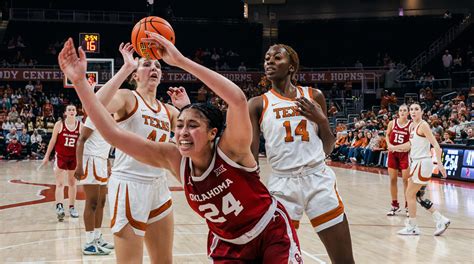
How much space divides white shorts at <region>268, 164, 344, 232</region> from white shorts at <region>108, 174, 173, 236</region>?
83 centimetres

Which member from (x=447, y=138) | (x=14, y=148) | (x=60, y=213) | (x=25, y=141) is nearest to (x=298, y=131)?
(x=60, y=213)

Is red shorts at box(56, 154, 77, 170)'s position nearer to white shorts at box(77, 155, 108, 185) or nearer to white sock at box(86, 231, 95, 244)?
white shorts at box(77, 155, 108, 185)

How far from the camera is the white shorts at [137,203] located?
4336mm

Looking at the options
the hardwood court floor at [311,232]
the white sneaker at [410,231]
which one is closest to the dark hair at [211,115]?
the hardwood court floor at [311,232]

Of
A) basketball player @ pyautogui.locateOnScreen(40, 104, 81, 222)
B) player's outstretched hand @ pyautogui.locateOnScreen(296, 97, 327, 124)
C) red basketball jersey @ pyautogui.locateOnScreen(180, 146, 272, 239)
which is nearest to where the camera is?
red basketball jersey @ pyautogui.locateOnScreen(180, 146, 272, 239)

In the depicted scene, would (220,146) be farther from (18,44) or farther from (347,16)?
(347,16)

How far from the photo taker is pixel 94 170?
7133mm

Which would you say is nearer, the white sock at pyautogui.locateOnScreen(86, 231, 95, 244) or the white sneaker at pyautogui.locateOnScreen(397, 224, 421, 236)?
the white sock at pyautogui.locateOnScreen(86, 231, 95, 244)

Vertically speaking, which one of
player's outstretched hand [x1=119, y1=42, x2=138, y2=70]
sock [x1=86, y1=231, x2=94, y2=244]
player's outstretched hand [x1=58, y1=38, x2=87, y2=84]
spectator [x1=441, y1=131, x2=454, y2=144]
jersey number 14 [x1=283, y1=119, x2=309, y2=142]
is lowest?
sock [x1=86, y1=231, x2=94, y2=244]

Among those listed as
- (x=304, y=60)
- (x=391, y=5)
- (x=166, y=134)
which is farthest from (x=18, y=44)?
(x=166, y=134)

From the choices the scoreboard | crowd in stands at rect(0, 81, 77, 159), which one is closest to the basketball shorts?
the scoreboard

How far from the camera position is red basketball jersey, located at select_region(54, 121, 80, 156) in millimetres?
9227

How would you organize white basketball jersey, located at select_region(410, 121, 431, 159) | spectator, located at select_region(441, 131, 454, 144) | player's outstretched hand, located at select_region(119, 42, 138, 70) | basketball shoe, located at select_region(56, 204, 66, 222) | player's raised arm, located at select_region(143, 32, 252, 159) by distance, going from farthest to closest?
spectator, located at select_region(441, 131, 454, 144) → basketball shoe, located at select_region(56, 204, 66, 222) → white basketball jersey, located at select_region(410, 121, 431, 159) → player's outstretched hand, located at select_region(119, 42, 138, 70) → player's raised arm, located at select_region(143, 32, 252, 159)

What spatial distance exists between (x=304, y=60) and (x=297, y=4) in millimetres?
3935
